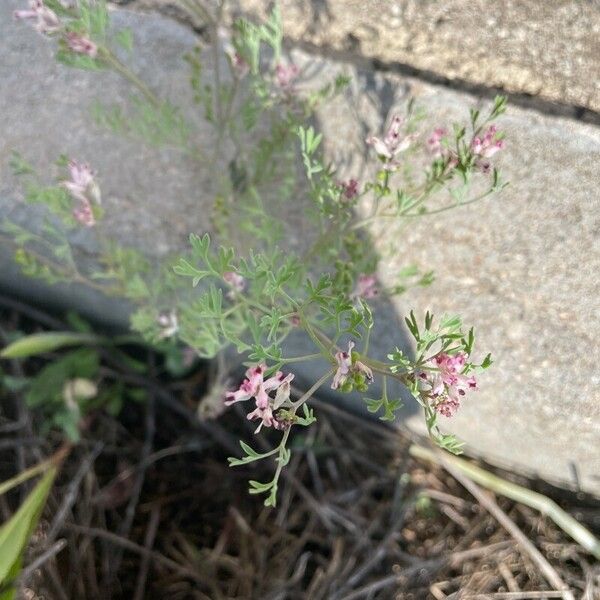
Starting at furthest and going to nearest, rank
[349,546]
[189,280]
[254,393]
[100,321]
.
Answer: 1. [100,321]
2. [349,546]
3. [189,280]
4. [254,393]

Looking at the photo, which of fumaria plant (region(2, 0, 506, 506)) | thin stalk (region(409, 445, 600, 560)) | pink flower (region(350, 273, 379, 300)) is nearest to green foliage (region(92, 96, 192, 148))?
fumaria plant (region(2, 0, 506, 506))

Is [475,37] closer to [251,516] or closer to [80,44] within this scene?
[80,44]

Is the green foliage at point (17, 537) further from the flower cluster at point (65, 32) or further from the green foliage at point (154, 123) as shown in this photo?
the flower cluster at point (65, 32)

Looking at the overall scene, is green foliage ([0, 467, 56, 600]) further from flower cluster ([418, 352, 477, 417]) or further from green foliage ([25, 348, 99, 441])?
flower cluster ([418, 352, 477, 417])

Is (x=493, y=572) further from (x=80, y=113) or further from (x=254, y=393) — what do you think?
(x=80, y=113)

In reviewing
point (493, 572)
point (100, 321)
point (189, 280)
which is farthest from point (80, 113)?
point (493, 572)

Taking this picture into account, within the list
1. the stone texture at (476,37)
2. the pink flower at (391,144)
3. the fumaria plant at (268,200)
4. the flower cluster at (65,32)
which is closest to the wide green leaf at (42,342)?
the fumaria plant at (268,200)

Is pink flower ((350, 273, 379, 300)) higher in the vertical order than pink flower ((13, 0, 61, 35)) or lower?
lower
